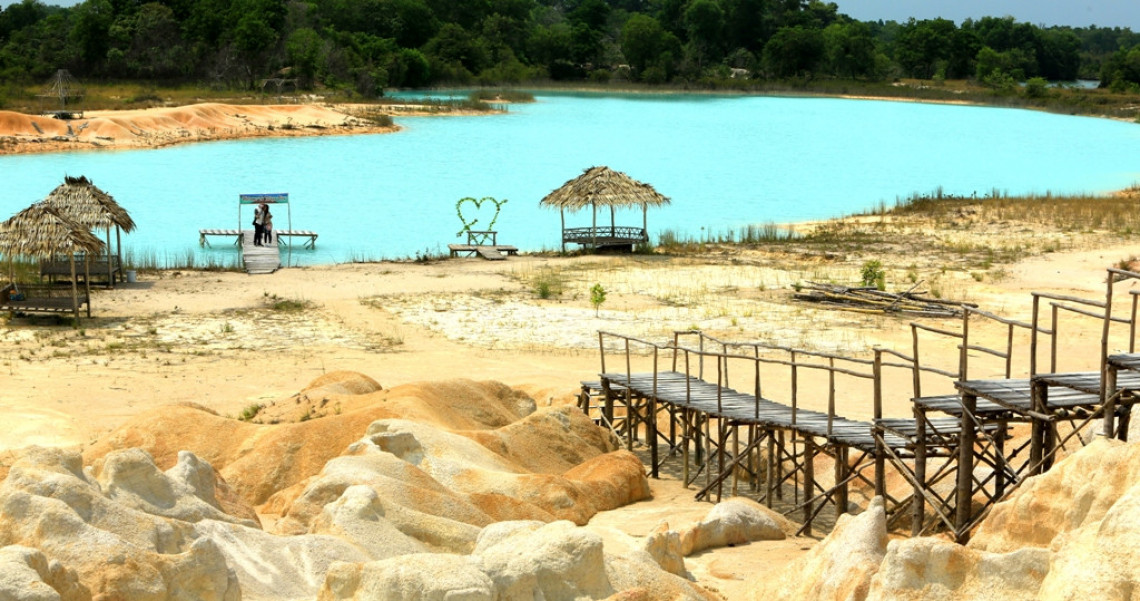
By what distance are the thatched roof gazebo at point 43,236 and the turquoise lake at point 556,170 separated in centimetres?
878

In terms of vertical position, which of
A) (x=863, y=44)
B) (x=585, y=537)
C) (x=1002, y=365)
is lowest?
(x=1002, y=365)

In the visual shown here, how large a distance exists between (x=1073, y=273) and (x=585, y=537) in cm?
2064

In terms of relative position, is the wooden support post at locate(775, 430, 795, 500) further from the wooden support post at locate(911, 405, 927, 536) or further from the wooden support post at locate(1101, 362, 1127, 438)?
the wooden support post at locate(1101, 362, 1127, 438)

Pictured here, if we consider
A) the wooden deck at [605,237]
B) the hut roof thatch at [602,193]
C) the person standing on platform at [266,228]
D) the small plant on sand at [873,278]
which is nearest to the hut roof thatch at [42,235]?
the person standing on platform at [266,228]

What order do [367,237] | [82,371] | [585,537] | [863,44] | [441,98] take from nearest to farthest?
1. [585,537]
2. [82,371]
3. [367,237]
4. [441,98]
5. [863,44]

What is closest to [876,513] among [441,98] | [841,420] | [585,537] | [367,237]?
[585,537]

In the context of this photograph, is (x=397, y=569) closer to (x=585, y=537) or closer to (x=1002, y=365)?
(x=585, y=537)

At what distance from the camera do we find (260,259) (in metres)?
26.7

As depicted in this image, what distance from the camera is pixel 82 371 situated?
17719mm

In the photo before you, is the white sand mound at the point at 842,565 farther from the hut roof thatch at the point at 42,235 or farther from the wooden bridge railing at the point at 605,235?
the wooden bridge railing at the point at 605,235

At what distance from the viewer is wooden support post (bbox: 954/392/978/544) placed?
1077 centimetres

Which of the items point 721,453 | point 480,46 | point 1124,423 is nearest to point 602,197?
point 721,453

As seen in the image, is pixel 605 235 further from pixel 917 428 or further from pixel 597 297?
pixel 917 428

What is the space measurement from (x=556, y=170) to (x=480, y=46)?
4583 cm
